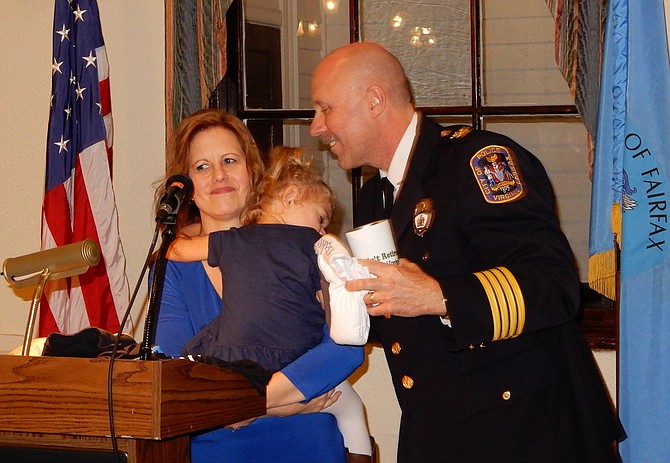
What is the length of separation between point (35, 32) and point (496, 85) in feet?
6.69

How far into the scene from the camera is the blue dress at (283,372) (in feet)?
7.07

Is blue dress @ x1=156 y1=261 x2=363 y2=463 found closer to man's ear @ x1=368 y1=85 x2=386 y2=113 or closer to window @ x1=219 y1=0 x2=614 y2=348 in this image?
man's ear @ x1=368 y1=85 x2=386 y2=113

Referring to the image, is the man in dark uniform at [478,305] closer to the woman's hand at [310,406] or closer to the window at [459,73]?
the woman's hand at [310,406]

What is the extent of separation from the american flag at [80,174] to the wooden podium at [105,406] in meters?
1.87

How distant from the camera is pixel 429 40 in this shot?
11.7 ft

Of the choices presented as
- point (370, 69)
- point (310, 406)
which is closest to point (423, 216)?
point (370, 69)

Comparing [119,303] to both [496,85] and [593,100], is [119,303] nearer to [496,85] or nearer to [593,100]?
[496,85]

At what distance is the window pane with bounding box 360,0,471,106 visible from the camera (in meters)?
3.54

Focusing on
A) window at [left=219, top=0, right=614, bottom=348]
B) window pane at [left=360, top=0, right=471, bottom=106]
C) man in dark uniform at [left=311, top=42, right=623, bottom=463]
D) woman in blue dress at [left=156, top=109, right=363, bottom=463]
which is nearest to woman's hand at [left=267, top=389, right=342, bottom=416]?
woman in blue dress at [left=156, top=109, right=363, bottom=463]

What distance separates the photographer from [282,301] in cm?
224

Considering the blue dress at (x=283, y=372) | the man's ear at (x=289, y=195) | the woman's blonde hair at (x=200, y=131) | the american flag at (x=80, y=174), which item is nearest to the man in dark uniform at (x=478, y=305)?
the blue dress at (x=283, y=372)

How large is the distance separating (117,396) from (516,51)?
8.19ft

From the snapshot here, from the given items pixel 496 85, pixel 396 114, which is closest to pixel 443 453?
pixel 396 114

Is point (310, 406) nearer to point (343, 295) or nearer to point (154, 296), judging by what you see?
point (343, 295)
